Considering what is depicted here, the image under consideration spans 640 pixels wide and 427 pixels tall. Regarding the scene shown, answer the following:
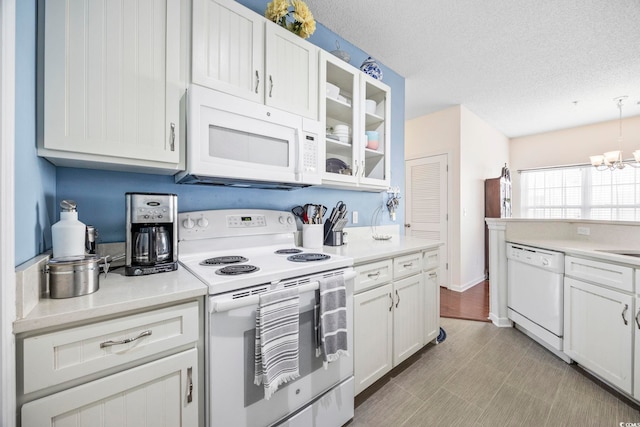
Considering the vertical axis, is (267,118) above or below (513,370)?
above

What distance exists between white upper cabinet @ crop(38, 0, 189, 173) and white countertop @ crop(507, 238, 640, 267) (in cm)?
261

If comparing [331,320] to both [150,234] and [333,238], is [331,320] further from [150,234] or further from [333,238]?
[150,234]

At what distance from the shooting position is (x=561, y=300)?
6.61 feet

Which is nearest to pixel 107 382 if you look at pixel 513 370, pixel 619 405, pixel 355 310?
pixel 355 310

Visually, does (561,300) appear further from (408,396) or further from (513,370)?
(408,396)

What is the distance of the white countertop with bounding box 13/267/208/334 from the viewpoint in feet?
2.30

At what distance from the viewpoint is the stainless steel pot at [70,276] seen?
82cm

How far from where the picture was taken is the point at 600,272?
5.69ft

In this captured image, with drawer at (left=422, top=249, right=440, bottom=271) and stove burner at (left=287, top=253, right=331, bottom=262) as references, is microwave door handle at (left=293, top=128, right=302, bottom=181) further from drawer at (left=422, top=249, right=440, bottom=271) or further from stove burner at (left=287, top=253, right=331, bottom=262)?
drawer at (left=422, top=249, right=440, bottom=271)

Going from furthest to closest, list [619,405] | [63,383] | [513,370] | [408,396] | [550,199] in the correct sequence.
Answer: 1. [550,199]
2. [513,370]
3. [408,396]
4. [619,405]
5. [63,383]

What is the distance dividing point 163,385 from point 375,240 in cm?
183

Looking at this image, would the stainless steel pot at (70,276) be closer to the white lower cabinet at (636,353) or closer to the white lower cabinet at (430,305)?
the white lower cabinet at (430,305)

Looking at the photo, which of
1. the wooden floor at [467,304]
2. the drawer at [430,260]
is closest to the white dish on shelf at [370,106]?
the drawer at [430,260]

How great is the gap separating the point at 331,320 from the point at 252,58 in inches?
57.5
